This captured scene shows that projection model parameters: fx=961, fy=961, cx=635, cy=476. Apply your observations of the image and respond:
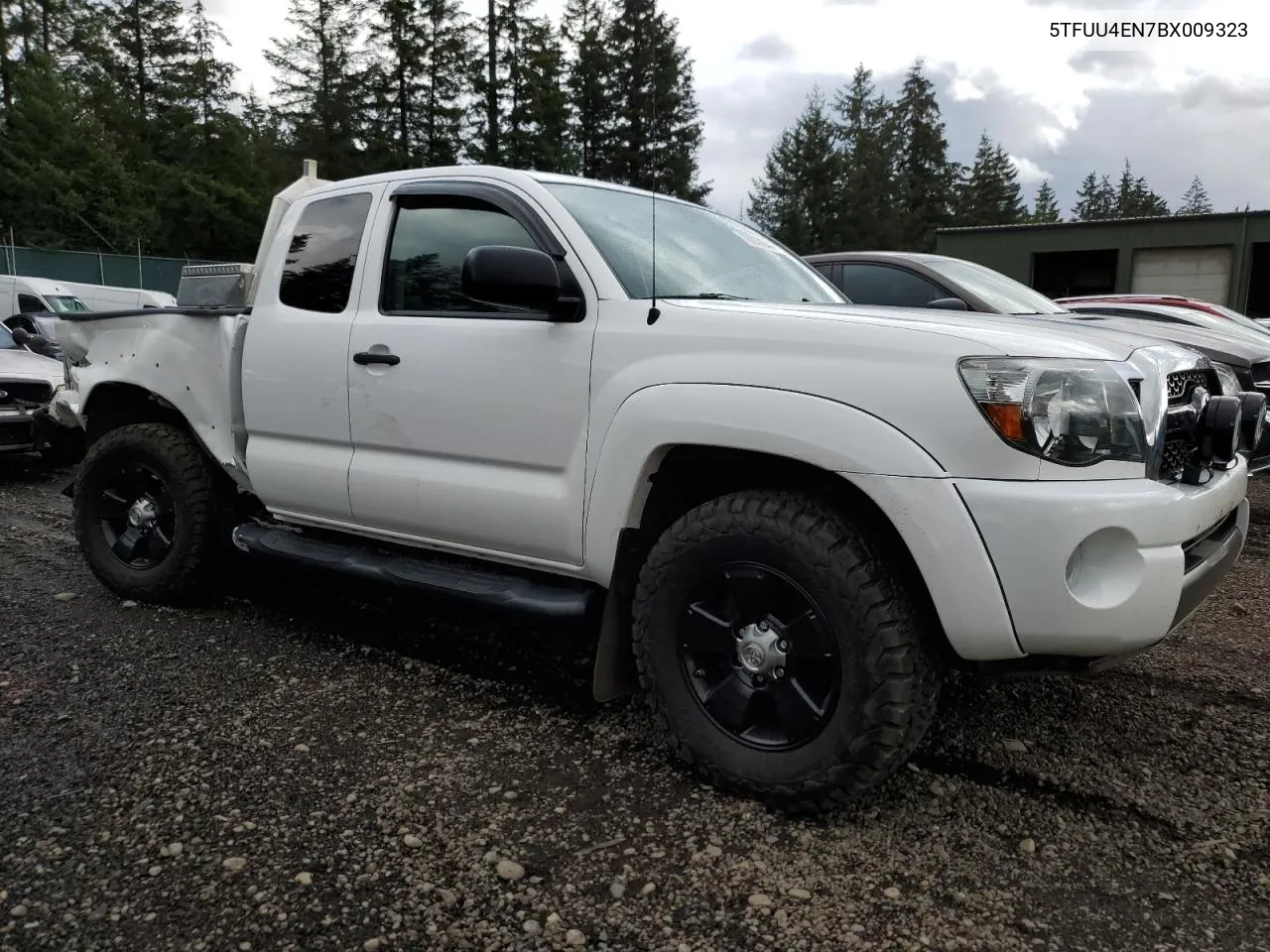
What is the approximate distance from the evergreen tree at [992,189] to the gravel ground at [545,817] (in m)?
74.6

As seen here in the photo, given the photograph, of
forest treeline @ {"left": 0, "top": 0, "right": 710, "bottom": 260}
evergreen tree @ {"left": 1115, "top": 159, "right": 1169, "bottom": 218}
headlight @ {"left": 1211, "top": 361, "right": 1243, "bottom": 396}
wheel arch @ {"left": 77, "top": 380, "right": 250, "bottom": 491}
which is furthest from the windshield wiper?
evergreen tree @ {"left": 1115, "top": 159, "right": 1169, "bottom": 218}

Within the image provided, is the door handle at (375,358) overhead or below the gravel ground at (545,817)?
overhead

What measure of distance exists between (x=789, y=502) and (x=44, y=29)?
51.8 metres

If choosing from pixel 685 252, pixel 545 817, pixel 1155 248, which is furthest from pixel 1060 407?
pixel 1155 248

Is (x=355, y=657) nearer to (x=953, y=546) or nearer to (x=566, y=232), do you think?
(x=566, y=232)

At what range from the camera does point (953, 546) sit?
7.72ft

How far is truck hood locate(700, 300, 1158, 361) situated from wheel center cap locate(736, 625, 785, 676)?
888mm

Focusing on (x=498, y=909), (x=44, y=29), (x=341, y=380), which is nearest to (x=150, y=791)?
(x=498, y=909)

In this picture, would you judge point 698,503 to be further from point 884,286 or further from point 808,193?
point 808,193

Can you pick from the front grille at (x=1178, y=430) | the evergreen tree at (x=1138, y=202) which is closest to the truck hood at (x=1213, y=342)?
the front grille at (x=1178, y=430)

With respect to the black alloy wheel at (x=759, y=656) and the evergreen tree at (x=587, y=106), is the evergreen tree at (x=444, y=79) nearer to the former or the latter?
the evergreen tree at (x=587, y=106)

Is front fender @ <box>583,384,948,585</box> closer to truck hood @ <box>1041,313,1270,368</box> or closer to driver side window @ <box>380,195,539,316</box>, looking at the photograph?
driver side window @ <box>380,195,539,316</box>

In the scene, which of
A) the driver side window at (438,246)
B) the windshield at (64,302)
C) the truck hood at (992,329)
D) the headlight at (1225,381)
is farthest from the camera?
the windshield at (64,302)

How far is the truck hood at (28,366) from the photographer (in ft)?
27.8
